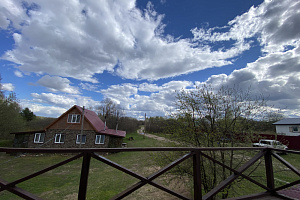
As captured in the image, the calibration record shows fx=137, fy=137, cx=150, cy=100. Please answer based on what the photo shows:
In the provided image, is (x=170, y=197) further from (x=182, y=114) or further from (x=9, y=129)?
(x=9, y=129)

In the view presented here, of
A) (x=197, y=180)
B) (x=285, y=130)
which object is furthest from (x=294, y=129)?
(x=197, y=180)

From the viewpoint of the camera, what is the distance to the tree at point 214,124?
5418mm

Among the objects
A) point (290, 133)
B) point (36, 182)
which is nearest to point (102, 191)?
point (36, 182)

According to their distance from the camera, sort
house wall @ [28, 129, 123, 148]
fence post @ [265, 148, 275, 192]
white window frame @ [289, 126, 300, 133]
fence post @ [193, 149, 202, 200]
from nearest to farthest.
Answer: fence post @ [193, 149, 202, 200] < fence post @ [265, 148, 275, 192] < house wall @ [28, 129, 123, 148] < white window frame @ [289, 126, 300, 133]

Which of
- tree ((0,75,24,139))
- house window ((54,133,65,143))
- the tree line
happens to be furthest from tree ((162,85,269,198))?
tree ((0,75,24,139))

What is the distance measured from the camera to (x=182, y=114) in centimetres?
616

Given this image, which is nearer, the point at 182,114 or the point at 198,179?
the point at 198,179

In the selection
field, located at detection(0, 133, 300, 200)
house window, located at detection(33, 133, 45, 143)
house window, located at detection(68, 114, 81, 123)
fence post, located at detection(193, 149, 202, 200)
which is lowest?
field, located at detection(0, 133, 300, 200)

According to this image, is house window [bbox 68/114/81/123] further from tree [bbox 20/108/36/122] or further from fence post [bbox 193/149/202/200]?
tree [bbox 20/108/36/122]


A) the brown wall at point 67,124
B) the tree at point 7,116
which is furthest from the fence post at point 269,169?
the tree at point 7,116

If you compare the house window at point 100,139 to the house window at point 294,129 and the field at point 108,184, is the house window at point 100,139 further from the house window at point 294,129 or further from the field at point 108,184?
the house window at point 294,129

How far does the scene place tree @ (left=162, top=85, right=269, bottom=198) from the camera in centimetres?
542

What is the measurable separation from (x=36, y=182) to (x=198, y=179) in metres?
10.8

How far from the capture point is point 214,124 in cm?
595
